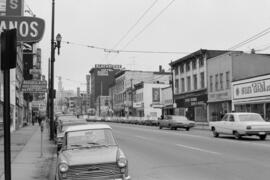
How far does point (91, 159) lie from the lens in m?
9.41

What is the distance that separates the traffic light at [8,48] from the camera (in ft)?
24.4

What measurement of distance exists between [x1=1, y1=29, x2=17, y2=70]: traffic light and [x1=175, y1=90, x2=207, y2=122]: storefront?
5159 cm

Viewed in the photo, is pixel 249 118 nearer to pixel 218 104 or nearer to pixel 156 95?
pixel 218 104

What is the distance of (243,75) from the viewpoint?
52062mm

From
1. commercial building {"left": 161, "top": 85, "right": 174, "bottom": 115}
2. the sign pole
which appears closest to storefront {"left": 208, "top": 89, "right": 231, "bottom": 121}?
commercial building {"left": 161, "top": 85, "right": 174, "bottom": 115}

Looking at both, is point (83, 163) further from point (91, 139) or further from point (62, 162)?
point (91, 139)

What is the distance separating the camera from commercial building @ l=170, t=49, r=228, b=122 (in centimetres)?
5847

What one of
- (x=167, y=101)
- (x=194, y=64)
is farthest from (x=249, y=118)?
(x=167, y=101)

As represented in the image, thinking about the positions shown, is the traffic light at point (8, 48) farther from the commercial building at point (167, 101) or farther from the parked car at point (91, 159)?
the commercial building at point (167, 101)

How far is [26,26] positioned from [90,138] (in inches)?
149

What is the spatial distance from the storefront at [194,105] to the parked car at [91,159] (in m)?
48.3

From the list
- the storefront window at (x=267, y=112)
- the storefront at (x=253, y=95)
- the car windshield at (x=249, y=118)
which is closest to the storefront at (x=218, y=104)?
the storefront at (x=253, y=95)

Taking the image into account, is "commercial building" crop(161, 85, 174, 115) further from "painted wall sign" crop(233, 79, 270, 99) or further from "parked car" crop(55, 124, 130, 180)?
"parked car" crop(55, 124, 130, 180)

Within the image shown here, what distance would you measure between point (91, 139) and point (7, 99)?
345 centimetres
